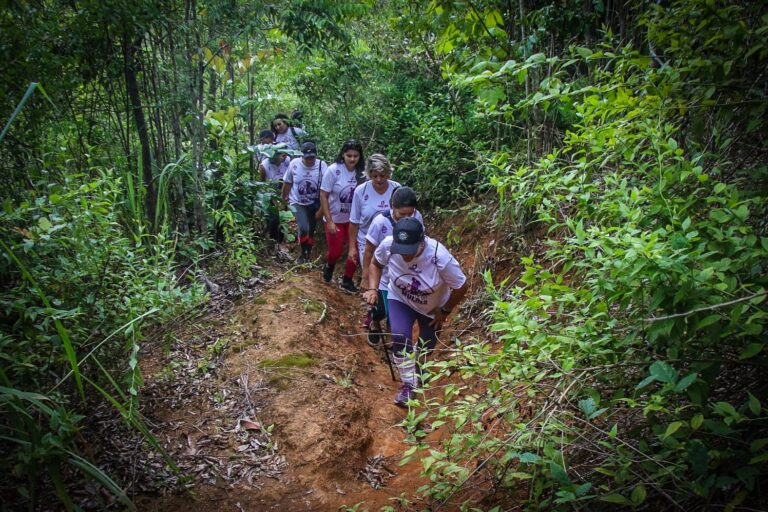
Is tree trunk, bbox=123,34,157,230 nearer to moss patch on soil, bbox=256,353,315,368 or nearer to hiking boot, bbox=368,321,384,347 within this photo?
moss patch on soil, bbox=256,353,315,368

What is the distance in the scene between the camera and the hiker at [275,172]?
787cm

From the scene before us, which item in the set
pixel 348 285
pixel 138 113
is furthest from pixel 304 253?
pixel 138 113

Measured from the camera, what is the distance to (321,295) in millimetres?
6773

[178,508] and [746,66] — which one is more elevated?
[746,66]

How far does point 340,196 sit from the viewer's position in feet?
24.6

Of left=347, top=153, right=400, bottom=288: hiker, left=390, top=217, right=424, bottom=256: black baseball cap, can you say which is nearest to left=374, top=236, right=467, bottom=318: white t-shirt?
left=390, top=217, right=424, bottom=256: black baseball cap

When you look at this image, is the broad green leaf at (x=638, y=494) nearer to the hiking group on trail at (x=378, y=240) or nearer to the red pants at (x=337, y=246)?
the hiking group on trail at (x=378, y=240)

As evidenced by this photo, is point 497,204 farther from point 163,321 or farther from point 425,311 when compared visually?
point 163,321

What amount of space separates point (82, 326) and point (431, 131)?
22.0ft

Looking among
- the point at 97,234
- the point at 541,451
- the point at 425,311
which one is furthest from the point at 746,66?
the point at 97,234

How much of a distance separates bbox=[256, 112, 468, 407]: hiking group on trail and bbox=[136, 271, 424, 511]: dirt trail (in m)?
0.55

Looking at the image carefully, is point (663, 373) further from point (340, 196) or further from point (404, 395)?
point (340, 196)

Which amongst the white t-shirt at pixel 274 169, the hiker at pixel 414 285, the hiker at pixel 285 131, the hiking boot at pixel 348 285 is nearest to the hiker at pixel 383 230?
the hiker at pixel 414 285

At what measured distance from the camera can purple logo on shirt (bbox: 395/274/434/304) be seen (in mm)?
4719
